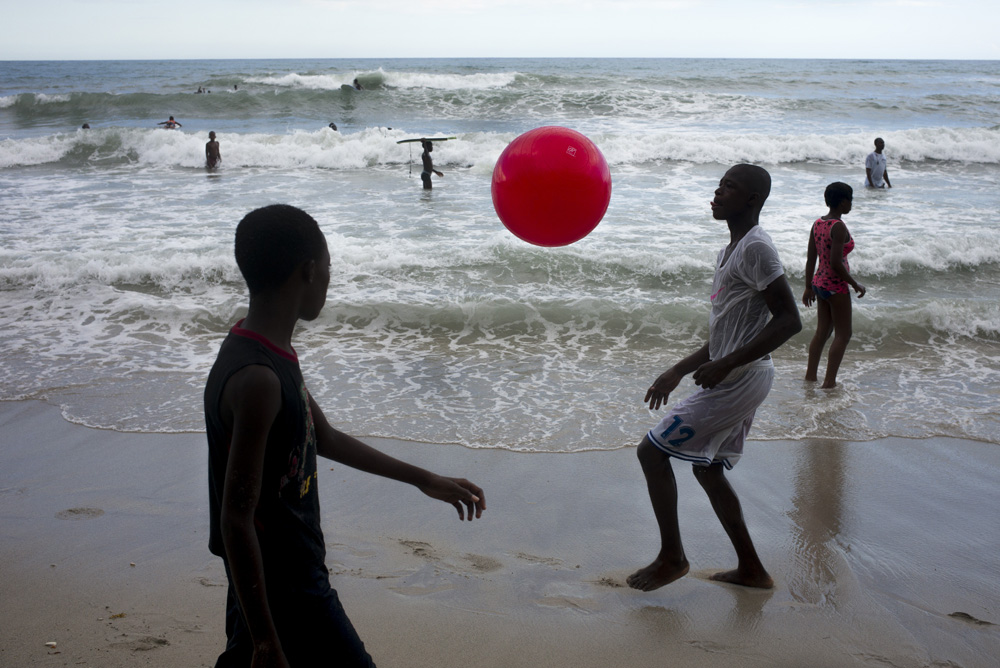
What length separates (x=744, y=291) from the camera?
3.04 meters

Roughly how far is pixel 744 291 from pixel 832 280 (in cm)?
315

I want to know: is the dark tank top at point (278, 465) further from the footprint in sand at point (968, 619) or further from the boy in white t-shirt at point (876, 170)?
the boy in white t-shirt at point (876, 170)

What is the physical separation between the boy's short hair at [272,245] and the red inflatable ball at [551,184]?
1662mm

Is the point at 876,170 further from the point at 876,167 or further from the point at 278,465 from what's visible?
the point at 278,465

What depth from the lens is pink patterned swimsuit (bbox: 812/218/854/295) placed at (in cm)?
570

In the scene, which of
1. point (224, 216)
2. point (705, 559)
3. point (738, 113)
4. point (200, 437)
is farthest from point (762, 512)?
point (738, 113)

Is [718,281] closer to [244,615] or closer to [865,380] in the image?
[244,615]

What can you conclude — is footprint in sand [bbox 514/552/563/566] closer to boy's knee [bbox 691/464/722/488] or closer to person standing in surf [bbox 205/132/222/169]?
boy's knee [bbox 691/464/722/488]

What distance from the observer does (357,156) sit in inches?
711

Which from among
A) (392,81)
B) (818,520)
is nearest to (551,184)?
(818,520)

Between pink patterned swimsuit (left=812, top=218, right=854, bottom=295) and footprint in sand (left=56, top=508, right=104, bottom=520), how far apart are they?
5179 millimetres

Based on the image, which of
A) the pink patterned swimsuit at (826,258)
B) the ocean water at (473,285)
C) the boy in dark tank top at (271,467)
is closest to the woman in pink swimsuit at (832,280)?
the pink patterned swimsuit at (826,258)

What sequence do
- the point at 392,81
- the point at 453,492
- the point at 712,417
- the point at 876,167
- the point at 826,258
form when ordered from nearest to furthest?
the point at 453,492
the point at 712,417
the point at 826,258
the point at 876,167
the point at 392,81

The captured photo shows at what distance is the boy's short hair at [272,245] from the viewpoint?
167cm
